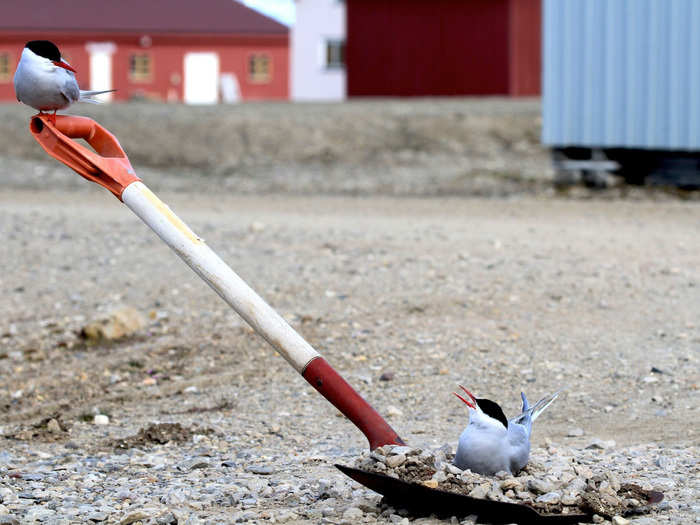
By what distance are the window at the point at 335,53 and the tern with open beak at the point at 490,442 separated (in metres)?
26.9

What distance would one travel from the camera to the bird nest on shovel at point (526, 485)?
3.04 meters

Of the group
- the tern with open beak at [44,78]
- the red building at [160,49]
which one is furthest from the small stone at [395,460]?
the red building at [160,49]

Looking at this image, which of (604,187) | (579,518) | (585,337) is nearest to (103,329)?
(585,337)

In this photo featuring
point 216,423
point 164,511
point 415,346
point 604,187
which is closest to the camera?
point 164,511

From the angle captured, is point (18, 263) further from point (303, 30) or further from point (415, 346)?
point (303, 30)

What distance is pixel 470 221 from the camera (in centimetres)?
930

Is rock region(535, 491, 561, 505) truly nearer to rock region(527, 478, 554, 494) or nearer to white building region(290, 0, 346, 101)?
rock region(527, 478, 554, 494)

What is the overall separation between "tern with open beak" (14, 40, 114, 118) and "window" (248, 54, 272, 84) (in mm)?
30168

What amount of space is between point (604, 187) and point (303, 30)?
18.8 metres

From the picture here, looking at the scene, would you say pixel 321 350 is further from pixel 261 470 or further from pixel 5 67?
pixel 5 67

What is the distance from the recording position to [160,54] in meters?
32.2

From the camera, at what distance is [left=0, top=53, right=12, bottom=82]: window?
106ft

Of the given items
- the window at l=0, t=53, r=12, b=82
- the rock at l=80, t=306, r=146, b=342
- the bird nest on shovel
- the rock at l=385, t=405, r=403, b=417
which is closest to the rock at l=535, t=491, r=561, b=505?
the bird nest on shovel

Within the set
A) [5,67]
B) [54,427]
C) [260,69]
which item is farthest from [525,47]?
[54,427]
